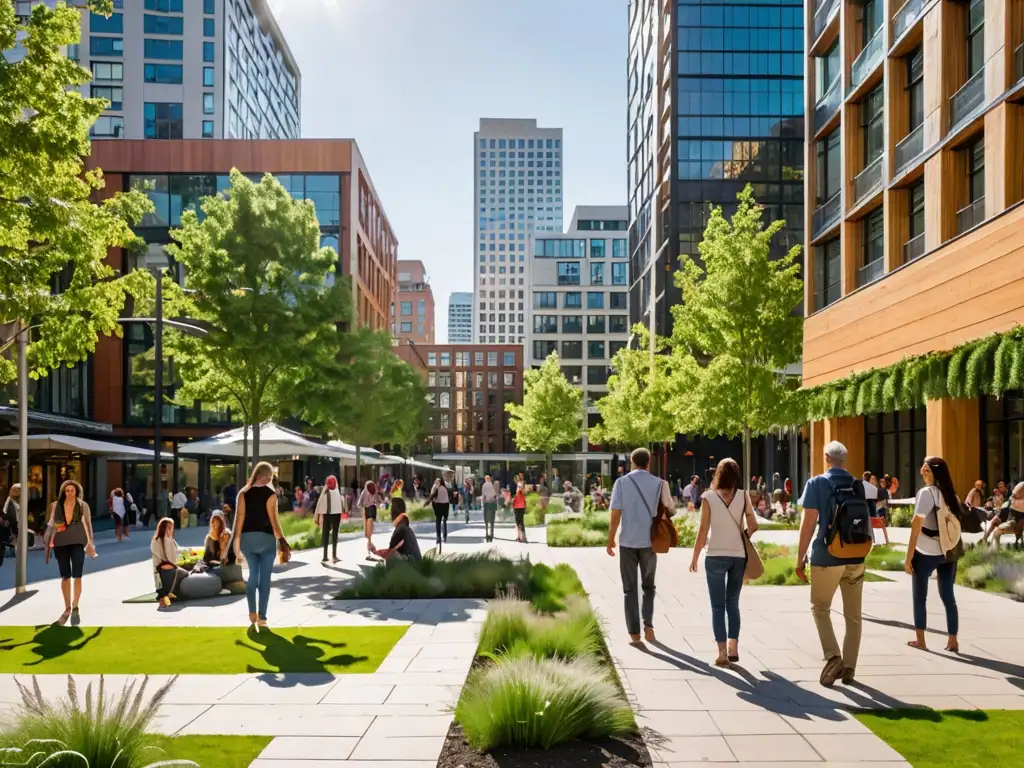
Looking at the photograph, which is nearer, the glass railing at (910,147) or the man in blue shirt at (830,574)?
the man in blue shirt at (830,574)

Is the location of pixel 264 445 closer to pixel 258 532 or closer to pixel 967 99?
pixel 258 532

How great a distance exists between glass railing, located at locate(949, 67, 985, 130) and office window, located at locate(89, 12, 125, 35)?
215 ft

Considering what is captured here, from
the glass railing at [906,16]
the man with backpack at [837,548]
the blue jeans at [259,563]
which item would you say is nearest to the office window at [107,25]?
the glass railing at [906,16]

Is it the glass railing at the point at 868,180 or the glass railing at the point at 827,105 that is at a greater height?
the glass railing at the point at 827,105

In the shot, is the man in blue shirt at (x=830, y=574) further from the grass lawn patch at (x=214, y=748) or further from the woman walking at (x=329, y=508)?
the woman walking at (x=329, y=508)

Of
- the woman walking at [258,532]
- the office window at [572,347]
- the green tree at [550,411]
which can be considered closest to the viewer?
the woman walking at [258,532]

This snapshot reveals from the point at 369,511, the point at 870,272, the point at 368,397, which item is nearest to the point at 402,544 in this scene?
the point at 369,511

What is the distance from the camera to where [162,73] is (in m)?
74.4

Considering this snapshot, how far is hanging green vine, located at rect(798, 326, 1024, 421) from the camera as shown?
63.9 ft

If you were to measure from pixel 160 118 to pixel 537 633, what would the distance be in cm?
7464

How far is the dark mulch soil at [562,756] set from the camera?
586cm

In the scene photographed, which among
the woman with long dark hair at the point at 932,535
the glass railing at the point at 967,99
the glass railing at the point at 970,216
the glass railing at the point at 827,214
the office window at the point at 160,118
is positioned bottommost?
the woman with long dark hair at the point at 932,535

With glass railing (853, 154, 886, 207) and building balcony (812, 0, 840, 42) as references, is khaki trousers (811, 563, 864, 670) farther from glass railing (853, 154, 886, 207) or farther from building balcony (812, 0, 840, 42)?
building balcony (812, 0, 840, 42)

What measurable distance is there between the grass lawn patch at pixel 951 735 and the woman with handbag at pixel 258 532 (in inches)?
261
